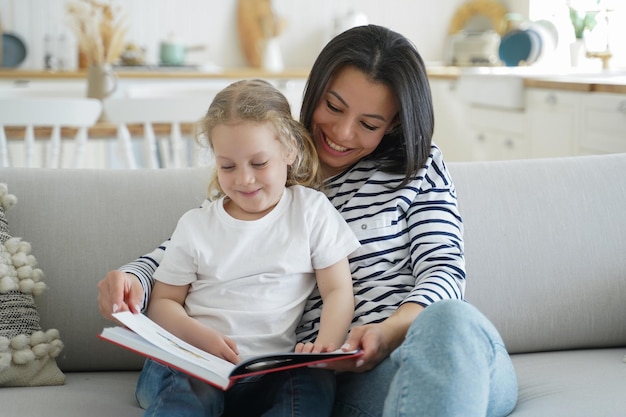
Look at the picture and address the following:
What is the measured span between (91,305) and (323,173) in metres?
0.52

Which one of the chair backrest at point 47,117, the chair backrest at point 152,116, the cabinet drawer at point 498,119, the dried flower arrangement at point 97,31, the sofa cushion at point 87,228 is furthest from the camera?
the cabinet drawer at point 498,119

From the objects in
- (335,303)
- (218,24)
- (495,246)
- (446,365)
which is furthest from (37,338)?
(218,24)

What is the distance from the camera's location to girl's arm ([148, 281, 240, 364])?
1347 millimetres

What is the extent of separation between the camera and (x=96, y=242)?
5.67 ft

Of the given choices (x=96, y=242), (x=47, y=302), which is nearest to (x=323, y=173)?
(x=96, y=242)

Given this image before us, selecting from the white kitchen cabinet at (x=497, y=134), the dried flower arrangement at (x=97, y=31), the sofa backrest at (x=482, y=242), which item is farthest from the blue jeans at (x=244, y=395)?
the white kitchen cabinet at (x=497, y=134)

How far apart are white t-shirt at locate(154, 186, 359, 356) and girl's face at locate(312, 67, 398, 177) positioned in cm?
13

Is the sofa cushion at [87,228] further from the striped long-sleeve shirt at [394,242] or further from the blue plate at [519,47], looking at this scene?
the blue plate at [519,47]

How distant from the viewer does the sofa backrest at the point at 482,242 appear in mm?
1702

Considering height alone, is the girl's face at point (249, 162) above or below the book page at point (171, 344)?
above

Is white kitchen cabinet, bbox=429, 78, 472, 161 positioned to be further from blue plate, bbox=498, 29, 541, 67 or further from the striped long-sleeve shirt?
the striped long-sleeve shirt

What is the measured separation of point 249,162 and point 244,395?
38 cm

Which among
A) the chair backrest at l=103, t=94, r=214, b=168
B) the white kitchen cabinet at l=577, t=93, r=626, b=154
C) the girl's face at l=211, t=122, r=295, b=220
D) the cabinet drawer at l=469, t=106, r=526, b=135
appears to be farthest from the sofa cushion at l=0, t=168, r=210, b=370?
the cabinet drawer at l=469, t=106, r=526, b=135

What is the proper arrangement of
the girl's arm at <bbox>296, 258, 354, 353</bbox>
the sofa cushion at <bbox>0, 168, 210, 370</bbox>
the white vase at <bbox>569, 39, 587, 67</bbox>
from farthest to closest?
the white vase at <bbox>569, 39, 587, 67</bbox>
the sofa cushion at <bbox>0, 168, 210, 370</bbox>
the girl's arm at <bbox>296, 258, 354, 353</bbox>
